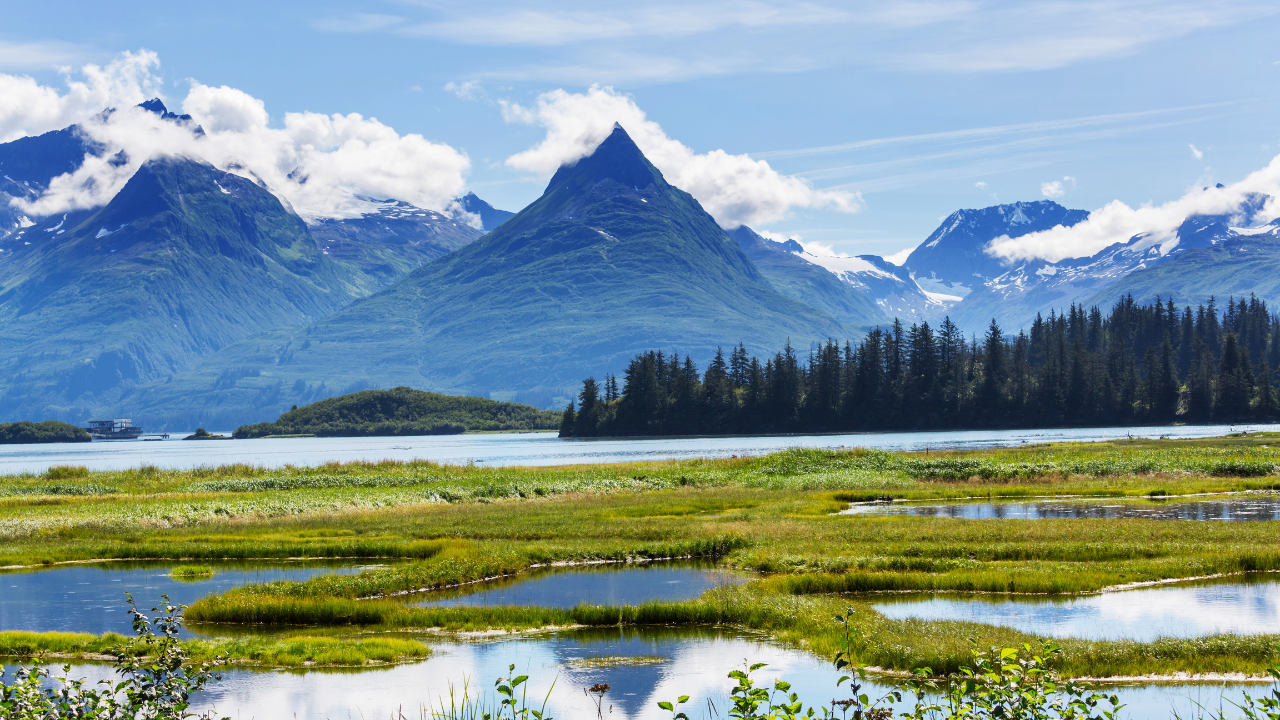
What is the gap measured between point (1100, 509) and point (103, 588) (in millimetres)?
51072

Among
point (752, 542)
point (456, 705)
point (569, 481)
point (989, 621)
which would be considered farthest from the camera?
point (569, 481)

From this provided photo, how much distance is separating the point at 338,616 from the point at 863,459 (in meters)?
68.1

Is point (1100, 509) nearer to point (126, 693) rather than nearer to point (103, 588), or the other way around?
point (103, 588)

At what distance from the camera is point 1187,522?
47.3 metres

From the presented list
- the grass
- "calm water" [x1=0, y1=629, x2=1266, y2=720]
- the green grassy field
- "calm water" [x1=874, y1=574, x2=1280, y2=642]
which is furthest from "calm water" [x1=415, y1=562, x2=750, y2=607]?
"calm water" [x1=874, y1=574, x2=1280, y2=642]

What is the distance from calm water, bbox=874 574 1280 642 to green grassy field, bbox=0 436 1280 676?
5.35ft

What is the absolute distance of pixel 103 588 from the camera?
39.0 meters

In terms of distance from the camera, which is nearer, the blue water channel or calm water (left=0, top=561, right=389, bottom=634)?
the blue water channel

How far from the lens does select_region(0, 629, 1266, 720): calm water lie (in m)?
21.6

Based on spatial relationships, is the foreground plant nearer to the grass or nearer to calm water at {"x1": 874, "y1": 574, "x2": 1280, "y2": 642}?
the grass

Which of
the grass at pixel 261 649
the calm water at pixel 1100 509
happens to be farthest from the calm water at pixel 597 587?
the calm water at pixel 1100 509

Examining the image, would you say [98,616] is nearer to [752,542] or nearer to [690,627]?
[690,627]

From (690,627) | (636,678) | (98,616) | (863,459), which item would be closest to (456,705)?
(636,678)

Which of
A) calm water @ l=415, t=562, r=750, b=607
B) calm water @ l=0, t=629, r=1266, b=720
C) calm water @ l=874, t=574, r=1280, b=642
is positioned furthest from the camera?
calm water @ l=415, t=562, r=750, b=607
